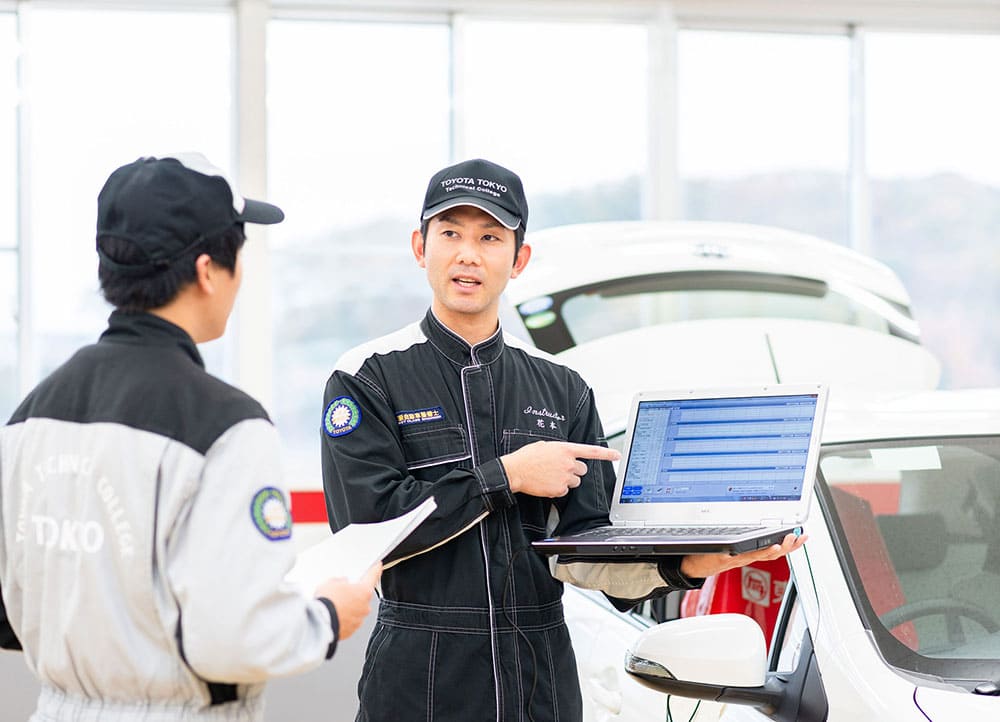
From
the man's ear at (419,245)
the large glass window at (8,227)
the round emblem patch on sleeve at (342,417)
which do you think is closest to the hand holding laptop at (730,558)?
the round emblem patch on sleeve at (342,417)

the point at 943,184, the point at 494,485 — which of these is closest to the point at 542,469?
the point at 494,485

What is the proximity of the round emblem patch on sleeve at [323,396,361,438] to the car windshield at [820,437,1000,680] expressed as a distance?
78 cm

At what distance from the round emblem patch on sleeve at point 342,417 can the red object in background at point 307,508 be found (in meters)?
2.94

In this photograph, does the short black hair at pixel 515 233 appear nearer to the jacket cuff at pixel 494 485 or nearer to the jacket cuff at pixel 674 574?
the jacket cuff at pixel 494 485

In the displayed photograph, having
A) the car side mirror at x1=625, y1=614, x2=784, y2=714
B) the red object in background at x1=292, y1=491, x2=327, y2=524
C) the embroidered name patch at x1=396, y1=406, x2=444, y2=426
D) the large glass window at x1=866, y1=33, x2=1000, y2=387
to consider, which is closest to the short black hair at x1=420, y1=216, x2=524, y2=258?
the embroidered name patch at x1=396, y1=406, x2=444, y2=426

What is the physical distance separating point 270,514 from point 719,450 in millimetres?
890

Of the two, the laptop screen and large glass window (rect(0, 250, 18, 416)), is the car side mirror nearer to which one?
the laptop screen

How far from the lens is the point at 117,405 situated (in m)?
1.42

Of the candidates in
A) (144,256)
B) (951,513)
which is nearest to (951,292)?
(951,513)

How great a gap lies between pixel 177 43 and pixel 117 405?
14.5ft

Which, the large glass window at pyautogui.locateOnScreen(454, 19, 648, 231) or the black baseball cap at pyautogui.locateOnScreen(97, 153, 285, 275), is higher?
the large glass window at pyautogui.locateOnScreen(454, 19, 648, 231)

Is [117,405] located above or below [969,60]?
below

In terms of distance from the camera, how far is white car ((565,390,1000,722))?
1866 mm

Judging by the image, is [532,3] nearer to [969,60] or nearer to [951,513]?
[969,60]
